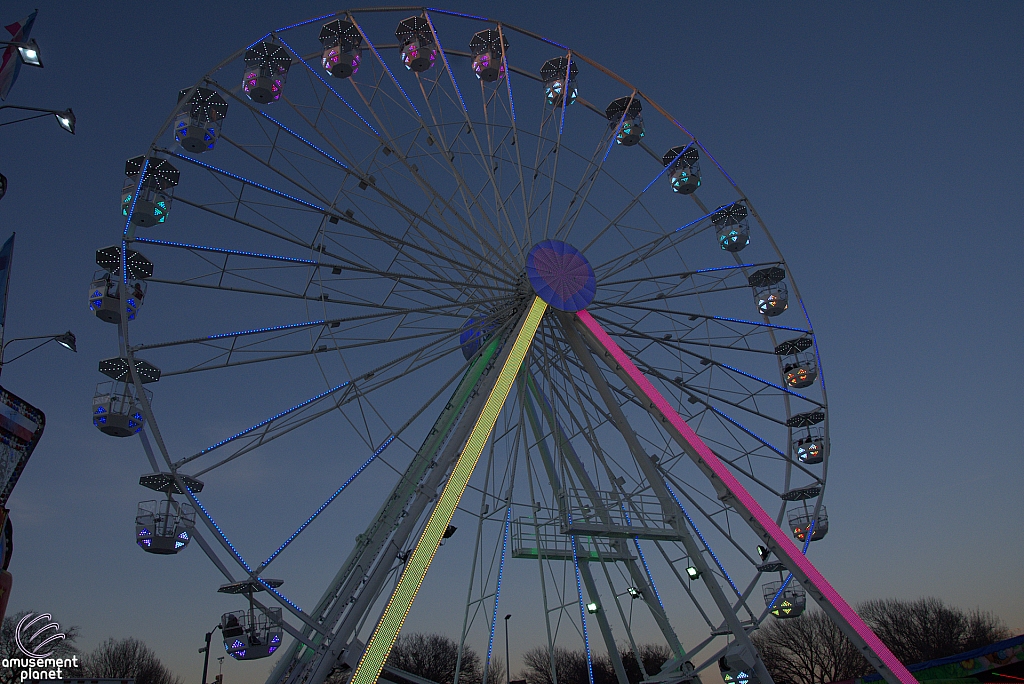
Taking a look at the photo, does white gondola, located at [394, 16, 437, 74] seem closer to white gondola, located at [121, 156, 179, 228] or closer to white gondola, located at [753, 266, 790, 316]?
white gondola, located at [121, 156, 179, 228]

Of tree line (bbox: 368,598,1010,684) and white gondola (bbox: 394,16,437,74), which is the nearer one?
white gondola (bbox: 394,16,437,74)

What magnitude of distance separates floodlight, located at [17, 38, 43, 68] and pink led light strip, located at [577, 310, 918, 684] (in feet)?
31.5

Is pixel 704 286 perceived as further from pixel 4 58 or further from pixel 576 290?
pixel 4 58

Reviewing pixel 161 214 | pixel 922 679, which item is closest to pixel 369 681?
pixel 161 214

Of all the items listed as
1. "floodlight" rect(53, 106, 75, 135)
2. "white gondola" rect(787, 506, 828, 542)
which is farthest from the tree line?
"floodlight" rect(53, 106, 75, 135)

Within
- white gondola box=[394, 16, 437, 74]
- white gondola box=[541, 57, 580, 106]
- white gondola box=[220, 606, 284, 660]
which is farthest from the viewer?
white gondola box=[541, 57, 580, 106]

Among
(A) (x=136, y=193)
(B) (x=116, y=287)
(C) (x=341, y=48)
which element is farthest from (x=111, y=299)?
(C) (x=341, y=48)

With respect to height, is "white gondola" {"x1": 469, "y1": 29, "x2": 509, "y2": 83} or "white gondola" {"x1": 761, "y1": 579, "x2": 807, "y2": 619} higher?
"white gondola" {"x1": 469, "y1": 29, "x2": 509, "y2": 83}

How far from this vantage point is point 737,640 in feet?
44.9

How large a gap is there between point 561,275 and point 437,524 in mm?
6010

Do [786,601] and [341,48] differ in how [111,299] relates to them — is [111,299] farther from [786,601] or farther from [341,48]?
[786,601]

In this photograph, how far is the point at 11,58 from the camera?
1120cm

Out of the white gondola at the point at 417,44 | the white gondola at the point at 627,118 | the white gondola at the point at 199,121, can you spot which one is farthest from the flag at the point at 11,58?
the white gondola at the point at 627,118

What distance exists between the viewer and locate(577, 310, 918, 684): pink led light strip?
37.5ft
